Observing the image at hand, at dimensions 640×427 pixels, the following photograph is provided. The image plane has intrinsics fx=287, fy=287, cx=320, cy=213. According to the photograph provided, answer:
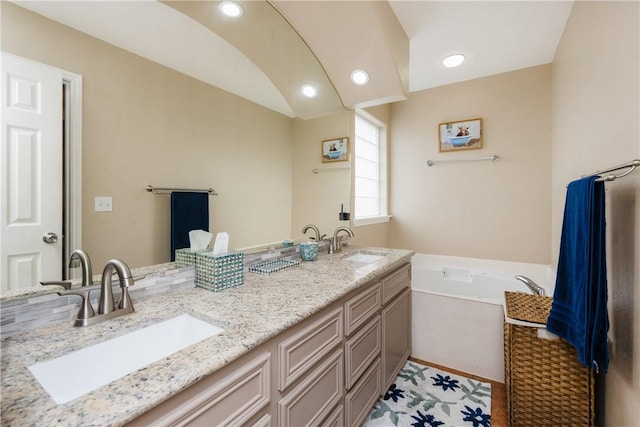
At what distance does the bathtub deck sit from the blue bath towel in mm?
797

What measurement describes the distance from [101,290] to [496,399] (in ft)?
7.59

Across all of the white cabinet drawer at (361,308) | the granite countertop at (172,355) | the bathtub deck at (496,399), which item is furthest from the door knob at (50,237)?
the bathtub deck at (496,399)

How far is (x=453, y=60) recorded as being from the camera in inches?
104

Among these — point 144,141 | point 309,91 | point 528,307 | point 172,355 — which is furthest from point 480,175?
point 172,355

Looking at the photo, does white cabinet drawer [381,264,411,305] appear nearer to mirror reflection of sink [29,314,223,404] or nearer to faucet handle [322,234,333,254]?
faucet handle [322,234,333,254]

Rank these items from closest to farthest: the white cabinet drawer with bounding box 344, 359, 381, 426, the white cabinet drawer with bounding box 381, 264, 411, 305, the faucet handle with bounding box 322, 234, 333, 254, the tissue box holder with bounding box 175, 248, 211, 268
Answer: the tissue box holder with bounding box 175, 248, 211, 268
the white cabinet drawer with bounding box 344, 359, 381, 426
the white cabinet drawer with bounding box 381, 264, 411, 305
the faucet handle with bounding box 322, 234, 333, 254

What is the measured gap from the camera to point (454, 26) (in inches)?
84.4

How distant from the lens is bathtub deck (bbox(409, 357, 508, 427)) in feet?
5.61

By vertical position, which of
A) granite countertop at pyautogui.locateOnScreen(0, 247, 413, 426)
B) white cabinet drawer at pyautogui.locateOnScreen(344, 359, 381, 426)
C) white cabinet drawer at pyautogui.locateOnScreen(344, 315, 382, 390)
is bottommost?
white cabinet drawer at pyautogui.locateOnScreen(344, 359, 381, 426)

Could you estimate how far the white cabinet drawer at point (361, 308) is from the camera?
4.54 ft

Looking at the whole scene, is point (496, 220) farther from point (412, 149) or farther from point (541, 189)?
point (412, 149)

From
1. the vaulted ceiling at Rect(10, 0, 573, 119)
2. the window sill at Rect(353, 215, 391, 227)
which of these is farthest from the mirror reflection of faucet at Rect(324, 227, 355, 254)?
the vaulted ceiling at Rect(10, 0, 573, 119)

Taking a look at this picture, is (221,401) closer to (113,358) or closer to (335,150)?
(113,358)

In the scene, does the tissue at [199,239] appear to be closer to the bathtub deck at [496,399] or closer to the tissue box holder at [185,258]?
the tissue box holder at [185,258]
